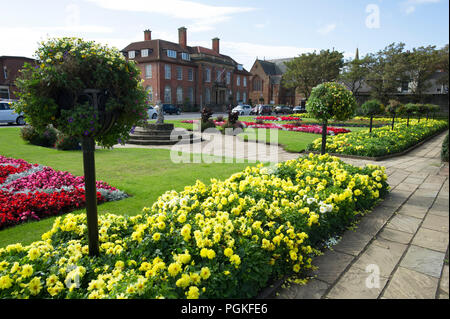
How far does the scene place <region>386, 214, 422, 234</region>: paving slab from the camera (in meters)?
4.14

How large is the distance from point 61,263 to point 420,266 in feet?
12.0

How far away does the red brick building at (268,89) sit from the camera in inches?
2648

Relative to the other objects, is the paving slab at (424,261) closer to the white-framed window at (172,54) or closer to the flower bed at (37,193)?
the flower bed at (37,193)

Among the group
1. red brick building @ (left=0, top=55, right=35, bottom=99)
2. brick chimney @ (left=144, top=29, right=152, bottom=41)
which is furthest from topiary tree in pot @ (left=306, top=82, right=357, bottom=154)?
brick chimney @ (left=144, top=29, right=152, bottom=41)

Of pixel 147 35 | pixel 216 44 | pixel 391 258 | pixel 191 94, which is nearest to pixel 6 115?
pixel 391 258

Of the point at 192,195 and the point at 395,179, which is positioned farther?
the point at 395,179

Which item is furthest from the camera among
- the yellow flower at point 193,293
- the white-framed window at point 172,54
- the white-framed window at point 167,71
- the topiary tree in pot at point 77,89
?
the white-framed window at point 172,54

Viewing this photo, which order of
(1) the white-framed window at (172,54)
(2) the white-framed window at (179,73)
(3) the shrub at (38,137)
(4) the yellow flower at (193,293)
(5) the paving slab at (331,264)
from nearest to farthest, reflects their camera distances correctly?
(4) the yellow flower at (193,293) < (5) the paving slab at (331,264) < (3) the shrub at (38,137) < (1) the white-framed window at (172,54) < (2) the white-framed window at (179,73)

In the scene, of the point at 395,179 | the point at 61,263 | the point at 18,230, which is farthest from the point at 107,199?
the point at 395,179

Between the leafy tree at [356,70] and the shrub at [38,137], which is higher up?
the leafy tree at [356,70]

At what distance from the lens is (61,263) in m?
2.63

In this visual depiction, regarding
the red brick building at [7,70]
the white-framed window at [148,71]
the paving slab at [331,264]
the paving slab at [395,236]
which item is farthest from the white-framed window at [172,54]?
the paving slab at [331,264]
